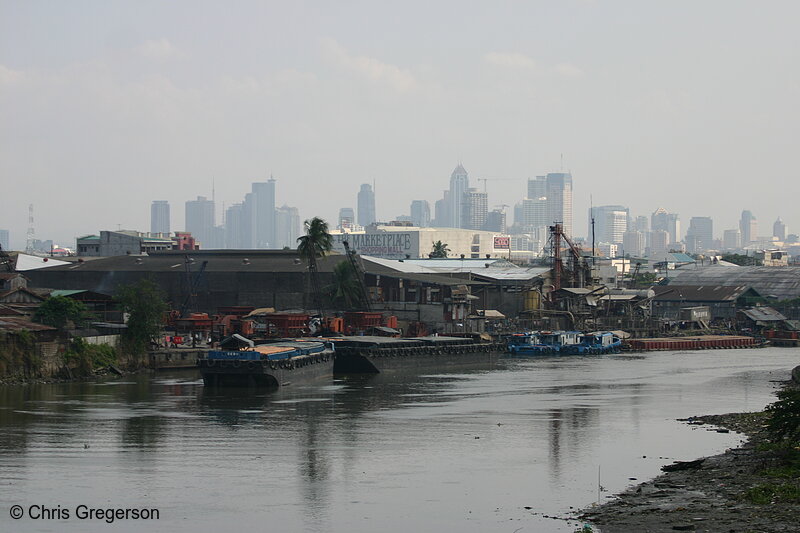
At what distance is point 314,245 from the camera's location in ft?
317

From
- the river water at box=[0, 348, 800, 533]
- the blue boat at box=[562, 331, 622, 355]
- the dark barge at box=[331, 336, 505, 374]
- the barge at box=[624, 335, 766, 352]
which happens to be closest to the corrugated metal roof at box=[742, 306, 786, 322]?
the barge at box=[624, 335, 766, 352]

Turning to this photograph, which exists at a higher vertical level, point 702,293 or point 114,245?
point 114,245

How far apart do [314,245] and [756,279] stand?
2726 inches

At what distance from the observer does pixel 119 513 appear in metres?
32.6

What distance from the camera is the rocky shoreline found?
29.3 metres

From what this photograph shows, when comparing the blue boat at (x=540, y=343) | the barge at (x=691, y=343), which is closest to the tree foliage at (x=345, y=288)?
the blue boat at (x=540, y=343)

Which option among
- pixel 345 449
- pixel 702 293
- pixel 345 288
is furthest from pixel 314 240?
pixel 702 293

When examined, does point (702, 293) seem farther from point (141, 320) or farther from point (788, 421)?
point (788, 421)

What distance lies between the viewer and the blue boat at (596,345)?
99.8 metres

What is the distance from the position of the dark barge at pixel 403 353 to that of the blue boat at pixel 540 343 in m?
5.89

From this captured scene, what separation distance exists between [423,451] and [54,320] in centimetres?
3467
